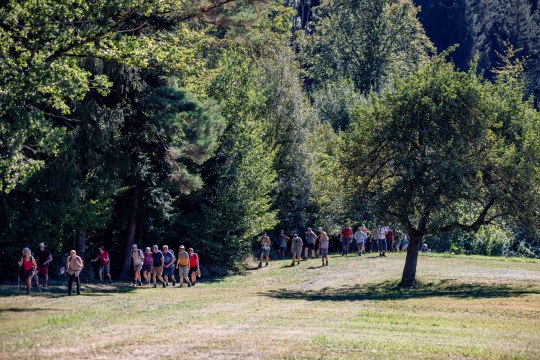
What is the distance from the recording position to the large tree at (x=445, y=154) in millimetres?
29375

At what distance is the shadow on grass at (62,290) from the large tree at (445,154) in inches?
426

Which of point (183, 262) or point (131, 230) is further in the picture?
point (131, 230)

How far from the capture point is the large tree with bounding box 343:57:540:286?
2938 cm

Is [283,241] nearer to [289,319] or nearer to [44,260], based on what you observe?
[44,260]

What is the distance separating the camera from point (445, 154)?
29.3m

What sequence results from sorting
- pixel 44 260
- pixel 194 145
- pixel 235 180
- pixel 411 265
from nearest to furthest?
pixel 44 260 → pixel 411 265 → pixel 194 145 → pixel 235 180

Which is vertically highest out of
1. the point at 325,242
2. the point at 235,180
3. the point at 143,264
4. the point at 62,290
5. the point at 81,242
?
the point at 235,180

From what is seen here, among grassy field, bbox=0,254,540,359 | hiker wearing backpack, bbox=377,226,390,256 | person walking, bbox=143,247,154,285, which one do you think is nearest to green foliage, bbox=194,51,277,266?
grassy field, bbox=0,254,540,359

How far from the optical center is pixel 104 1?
67.1 feet

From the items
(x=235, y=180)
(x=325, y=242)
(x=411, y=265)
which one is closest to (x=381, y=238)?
(x=325, y=242)

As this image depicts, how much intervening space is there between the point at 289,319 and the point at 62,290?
11.0 m

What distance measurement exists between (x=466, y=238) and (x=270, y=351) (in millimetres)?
42530

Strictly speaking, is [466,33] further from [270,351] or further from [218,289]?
[270,351]

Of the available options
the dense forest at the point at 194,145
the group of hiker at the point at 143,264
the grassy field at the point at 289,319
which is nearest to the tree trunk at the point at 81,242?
the dense forest at the point at 194,145
